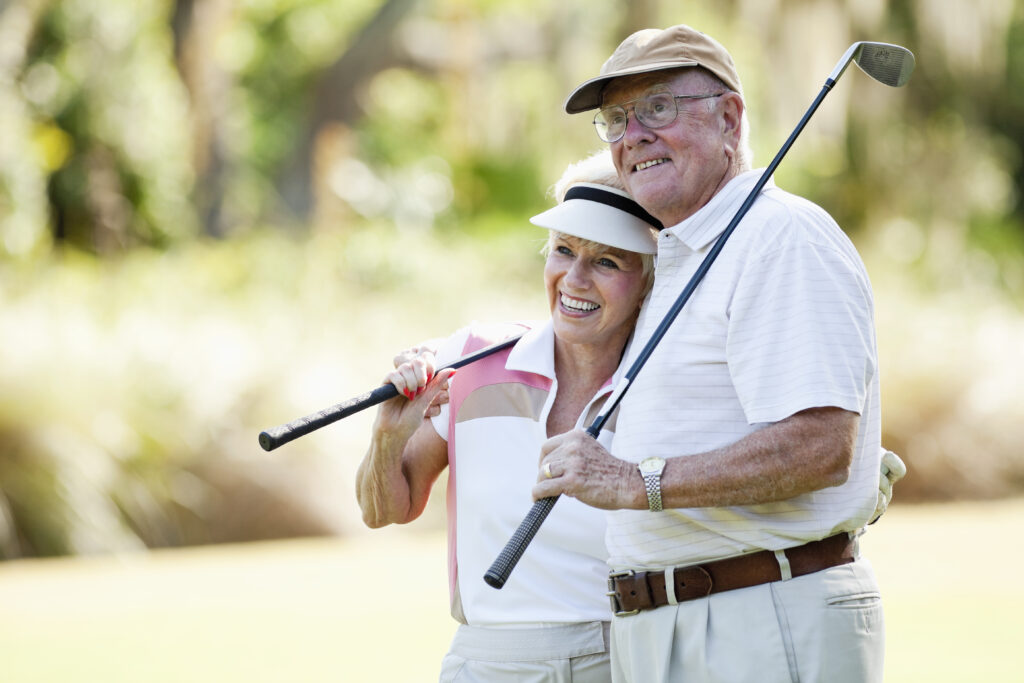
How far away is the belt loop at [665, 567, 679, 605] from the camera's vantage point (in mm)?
2768

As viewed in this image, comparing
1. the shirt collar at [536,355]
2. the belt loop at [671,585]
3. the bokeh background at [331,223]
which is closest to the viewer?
the belt loop at [671,585]

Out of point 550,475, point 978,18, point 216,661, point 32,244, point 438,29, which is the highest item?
point 438,29

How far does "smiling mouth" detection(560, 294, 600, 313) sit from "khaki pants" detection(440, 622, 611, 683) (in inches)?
30.2

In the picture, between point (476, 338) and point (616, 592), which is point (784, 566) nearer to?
point (616, 592)

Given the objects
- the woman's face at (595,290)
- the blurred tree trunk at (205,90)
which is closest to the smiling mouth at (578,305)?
the woman's face at (595,290)

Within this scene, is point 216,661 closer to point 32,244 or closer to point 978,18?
point 32,244

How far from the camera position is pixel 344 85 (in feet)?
76.5

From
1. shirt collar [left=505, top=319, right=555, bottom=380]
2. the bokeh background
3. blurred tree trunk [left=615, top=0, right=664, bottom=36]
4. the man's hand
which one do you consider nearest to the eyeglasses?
shirt collar [left=505, top=319, right=555, bottom=380]

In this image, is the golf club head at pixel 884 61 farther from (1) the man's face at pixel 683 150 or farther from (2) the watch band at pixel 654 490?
(2) the watch band at pixel 654 490

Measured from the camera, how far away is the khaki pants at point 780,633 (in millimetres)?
2648

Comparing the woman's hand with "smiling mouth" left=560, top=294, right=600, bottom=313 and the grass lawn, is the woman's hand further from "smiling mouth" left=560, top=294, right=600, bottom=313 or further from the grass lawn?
the grass lawn

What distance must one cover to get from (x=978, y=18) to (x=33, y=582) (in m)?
14.3

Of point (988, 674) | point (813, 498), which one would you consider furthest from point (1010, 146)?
point (813, 498)

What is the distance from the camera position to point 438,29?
2773 cm
